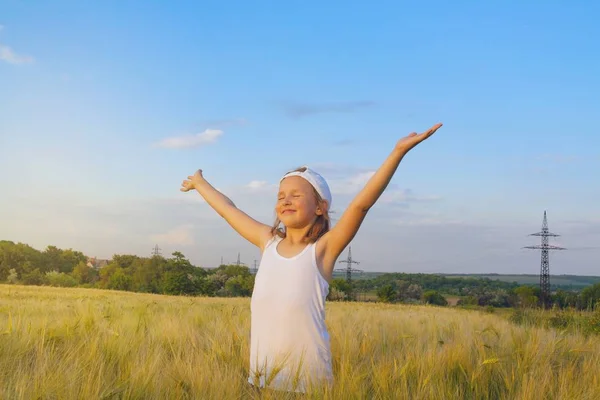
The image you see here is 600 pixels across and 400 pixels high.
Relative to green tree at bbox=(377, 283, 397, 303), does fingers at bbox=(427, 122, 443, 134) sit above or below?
above

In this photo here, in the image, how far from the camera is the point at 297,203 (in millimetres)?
3389

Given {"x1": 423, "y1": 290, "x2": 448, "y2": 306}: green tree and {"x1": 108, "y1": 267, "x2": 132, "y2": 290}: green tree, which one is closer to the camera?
{"x1": 108, "y1": 267, "x2": 132, "y2": 290}: green tree

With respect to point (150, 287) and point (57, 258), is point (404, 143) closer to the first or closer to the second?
point (150, 287)

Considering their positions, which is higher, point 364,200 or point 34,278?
point 364,200

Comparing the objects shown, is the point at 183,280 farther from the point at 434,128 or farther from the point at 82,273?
the point at 434,128

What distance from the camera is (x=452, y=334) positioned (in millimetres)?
5949

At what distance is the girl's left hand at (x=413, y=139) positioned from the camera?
2.93m

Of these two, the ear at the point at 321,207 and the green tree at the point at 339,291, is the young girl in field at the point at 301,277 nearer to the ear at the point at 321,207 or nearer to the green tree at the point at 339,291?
the ear at the point at 321,207

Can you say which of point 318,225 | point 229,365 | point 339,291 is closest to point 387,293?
point 339,291

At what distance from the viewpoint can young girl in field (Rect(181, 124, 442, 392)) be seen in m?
3.03

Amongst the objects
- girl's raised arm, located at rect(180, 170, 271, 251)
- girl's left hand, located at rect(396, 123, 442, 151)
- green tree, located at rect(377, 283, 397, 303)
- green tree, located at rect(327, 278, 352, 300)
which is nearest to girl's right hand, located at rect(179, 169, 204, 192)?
girl's raised arm, located at rect(180, 170, 271, 251)

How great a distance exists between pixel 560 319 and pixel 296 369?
356 inches

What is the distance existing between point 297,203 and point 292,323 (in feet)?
2.30

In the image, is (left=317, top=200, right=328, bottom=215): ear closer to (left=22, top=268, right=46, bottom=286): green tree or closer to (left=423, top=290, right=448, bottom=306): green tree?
(left=423, top=290, right=448, bottom=306): green tree
